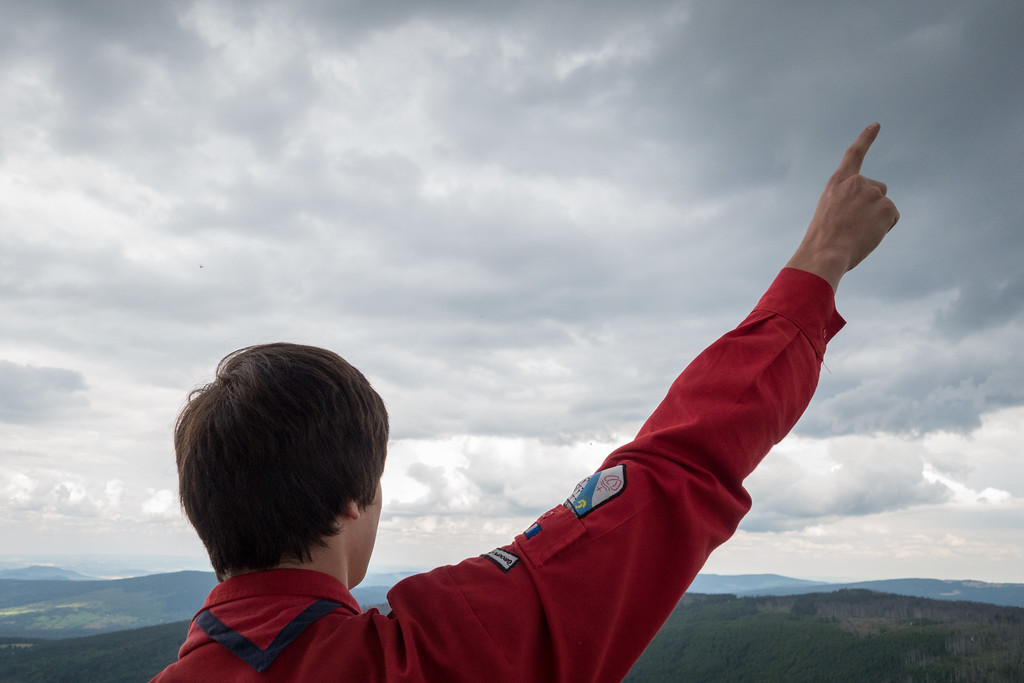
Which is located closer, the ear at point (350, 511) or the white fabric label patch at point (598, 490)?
the white fabric label patch at point (598, 490)

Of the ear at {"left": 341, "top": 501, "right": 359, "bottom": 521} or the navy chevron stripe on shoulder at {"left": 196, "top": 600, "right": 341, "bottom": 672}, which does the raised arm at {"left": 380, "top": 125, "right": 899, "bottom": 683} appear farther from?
the ear at {"left": 341, "top": 501, "right": 359, "bottom": 521}

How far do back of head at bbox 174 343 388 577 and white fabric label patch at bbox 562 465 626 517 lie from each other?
3.08 feet

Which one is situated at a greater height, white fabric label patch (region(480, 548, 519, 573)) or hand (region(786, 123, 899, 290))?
hand (region(786, 123, 899, 290))

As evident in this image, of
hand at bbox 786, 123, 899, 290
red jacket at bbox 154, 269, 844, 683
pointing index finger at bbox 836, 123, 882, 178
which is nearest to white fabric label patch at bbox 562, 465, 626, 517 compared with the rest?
red jacket at bbox 154, 269, 844, 683

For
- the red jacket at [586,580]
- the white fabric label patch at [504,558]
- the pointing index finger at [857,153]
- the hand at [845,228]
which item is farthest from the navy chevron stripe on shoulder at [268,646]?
the pointing index finger at [857,153]

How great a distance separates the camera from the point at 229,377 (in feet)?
9.41

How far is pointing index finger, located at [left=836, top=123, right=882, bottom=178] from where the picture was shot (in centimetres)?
277

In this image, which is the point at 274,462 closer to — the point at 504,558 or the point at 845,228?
the point at 504,558

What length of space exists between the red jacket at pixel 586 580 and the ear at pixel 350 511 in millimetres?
297

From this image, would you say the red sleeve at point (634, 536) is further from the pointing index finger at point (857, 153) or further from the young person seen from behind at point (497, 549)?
the pointing index finger at point (857, 153)

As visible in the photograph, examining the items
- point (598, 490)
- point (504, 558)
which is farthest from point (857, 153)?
point (504, 558)

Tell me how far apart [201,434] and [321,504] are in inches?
23.2

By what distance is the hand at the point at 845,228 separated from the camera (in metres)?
2.55

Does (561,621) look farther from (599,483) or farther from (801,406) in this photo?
(801,406)
